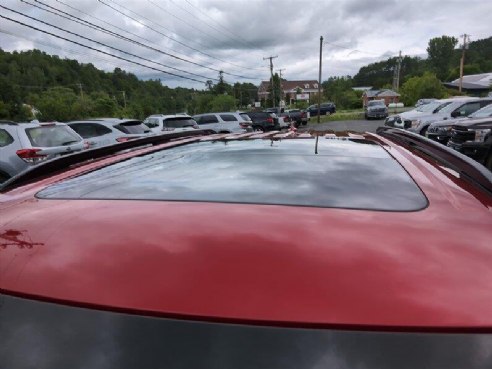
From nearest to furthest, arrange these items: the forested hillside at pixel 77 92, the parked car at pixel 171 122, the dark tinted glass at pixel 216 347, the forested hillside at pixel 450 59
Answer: the dark tinted glass at pixel 216 347
the parked car at pixel 171 122
the forested hillside at pixel 77 92
the forested hillside at pixel 450 59

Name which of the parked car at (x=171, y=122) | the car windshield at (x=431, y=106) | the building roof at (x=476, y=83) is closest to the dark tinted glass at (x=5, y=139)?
the parked car at (x=171, y=122)

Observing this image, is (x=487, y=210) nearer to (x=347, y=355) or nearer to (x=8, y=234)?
(x=347, y=355)

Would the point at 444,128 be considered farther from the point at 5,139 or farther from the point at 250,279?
the point at 250,279

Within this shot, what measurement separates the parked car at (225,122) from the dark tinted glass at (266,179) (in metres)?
19.9

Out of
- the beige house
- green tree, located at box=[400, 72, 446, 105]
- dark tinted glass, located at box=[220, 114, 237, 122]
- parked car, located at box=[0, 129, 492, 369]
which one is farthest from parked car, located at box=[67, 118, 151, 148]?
the beige house

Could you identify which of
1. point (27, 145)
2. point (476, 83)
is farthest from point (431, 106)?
point (476, 83)

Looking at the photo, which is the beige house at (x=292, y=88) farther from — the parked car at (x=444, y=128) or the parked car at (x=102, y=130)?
the parked car at (x=102, y=130)

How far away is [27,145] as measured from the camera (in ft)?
28.2

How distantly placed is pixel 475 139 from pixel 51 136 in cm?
968

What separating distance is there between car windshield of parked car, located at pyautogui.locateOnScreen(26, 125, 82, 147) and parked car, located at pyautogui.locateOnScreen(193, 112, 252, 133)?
12370 mm

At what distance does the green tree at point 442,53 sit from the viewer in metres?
134

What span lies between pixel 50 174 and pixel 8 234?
83 cm

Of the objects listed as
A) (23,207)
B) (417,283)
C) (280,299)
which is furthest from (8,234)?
(417,283)

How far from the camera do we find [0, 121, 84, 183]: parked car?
27.2ft
